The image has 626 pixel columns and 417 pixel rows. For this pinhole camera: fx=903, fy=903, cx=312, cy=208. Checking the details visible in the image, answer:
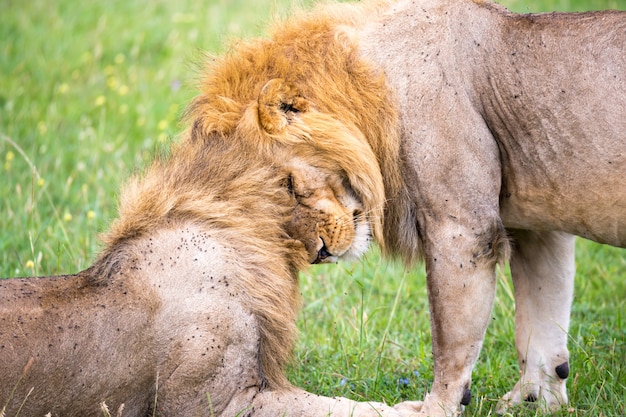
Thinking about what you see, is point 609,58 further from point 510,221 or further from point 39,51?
point 39,51

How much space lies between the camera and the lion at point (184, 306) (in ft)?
9.68

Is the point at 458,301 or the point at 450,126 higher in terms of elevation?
the point at 450,126

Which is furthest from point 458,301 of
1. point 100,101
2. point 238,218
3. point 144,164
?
point 100,101

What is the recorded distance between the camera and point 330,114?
3496 millimetres

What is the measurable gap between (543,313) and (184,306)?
1.62 m

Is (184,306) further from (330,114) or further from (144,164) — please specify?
(330,114)

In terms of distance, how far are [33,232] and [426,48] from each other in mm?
2624

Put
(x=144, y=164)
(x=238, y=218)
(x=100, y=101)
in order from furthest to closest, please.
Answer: (x=100, y=101), (x=144, y=164), (x=238, y=218)

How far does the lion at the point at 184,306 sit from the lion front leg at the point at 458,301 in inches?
9.8

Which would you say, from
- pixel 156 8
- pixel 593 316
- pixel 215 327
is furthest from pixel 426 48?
pixel 156 8

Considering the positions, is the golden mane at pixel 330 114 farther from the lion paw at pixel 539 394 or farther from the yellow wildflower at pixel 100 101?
the yellow wildflower at pixel 100 101

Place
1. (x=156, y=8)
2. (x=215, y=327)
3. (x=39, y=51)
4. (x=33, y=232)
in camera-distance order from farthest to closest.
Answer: (x=156, y=8), (x=39, y=51), (x=33, y=232), (x=215, y=327)

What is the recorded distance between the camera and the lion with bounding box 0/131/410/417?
2.95 meters

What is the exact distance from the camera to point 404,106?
345cm
